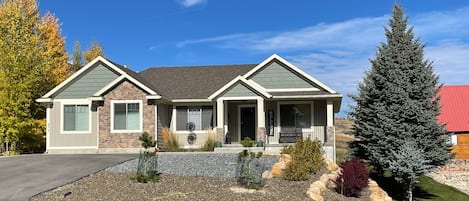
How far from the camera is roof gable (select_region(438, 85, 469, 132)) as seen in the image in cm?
2912

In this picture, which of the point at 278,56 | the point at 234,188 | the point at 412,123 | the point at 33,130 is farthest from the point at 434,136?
the point at 33,130

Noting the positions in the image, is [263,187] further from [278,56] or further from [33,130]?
[33,130]

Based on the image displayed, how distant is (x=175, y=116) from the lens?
2411 cm

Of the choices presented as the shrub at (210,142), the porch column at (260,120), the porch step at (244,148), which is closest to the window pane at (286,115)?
the porch column at (260,120)

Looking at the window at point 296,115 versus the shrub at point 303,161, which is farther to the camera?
the window at point 296,115

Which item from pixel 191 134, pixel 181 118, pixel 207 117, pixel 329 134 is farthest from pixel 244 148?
pixel 181 118

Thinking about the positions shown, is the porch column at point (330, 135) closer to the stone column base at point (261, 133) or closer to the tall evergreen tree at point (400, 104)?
the tall evergreen tree at point (400, 104)

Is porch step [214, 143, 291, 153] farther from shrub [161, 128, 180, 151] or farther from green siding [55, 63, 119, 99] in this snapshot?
green siding [55, 63, 119, 99]

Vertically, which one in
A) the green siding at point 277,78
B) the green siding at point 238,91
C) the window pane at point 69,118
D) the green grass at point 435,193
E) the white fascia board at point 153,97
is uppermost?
the green siding at point 277,78

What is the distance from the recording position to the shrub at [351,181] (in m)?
14.1

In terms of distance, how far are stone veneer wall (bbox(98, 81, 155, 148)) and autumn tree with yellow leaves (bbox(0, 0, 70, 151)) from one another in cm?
597

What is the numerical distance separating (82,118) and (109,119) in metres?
1.72

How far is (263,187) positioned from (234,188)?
0.84 meters

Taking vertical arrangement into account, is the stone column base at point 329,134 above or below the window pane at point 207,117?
below
